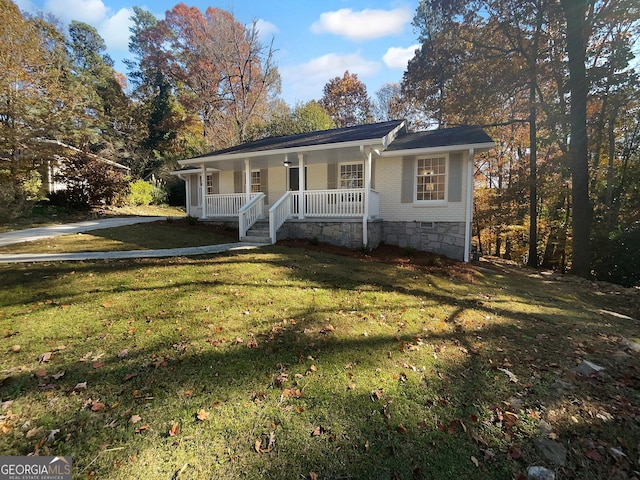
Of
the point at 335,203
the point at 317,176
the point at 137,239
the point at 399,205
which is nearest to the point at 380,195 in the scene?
the point at 399,205

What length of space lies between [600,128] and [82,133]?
26736 mm

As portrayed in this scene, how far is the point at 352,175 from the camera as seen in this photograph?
11.4 meters

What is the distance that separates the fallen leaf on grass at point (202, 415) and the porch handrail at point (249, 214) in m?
7.89

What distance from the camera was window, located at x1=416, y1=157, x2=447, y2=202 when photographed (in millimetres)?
10125

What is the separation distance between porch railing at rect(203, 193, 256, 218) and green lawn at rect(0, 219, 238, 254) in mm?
579

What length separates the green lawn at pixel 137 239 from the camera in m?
7.94

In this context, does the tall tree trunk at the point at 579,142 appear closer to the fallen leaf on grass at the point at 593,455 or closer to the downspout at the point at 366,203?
the downspout at the point at 366,203

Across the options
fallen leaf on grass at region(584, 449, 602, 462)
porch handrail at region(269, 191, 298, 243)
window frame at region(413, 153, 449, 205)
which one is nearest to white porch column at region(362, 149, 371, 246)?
window frame at region(413, 153, 449, 205)

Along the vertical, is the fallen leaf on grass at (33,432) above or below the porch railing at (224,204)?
below

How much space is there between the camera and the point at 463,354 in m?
3.67

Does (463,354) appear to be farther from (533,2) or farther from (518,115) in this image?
(518,115)

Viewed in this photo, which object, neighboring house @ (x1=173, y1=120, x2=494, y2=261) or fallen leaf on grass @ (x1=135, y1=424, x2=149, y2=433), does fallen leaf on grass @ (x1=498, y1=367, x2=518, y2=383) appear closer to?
fallen leaf on grass @ (x1=135, y1=424, x2=149, y2=433)

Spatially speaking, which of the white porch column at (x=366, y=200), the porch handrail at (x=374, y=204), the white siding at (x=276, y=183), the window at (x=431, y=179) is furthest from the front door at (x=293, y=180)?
the window at (x=431, y=179)

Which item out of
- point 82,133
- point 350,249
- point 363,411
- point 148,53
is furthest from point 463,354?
point 148,53
